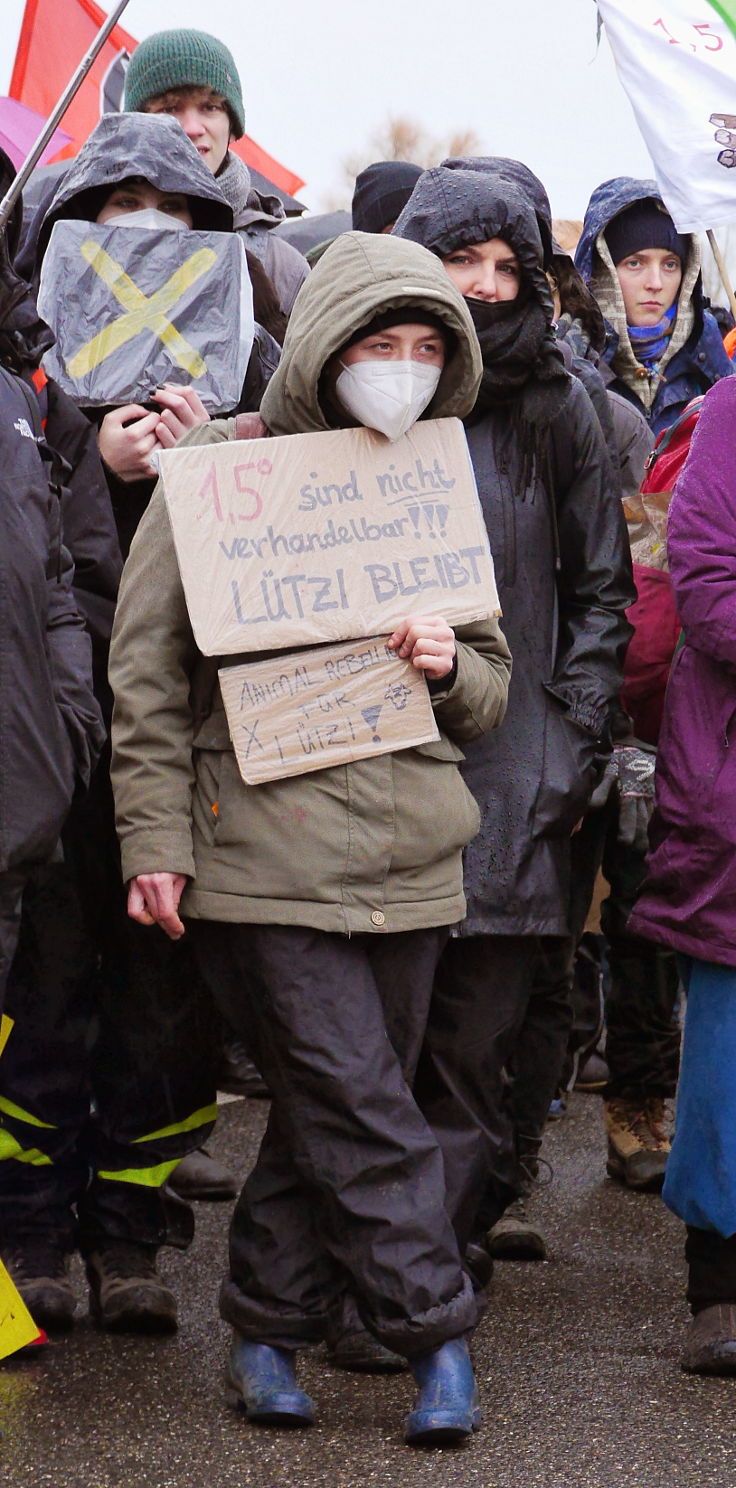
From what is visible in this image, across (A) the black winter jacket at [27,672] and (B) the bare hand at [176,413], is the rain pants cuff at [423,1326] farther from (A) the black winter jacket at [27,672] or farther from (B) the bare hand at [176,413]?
(B) the bare hand at [176,413]

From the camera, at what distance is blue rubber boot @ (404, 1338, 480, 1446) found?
3.19 meters

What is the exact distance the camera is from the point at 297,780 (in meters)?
3.28

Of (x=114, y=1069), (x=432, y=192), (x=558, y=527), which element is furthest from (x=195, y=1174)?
(x=432, y=192)

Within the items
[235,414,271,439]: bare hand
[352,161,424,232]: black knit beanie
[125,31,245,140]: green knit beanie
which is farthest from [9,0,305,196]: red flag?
[235,414,271,439]: bare hand

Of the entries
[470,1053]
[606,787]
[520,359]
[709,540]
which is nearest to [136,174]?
[520,359]

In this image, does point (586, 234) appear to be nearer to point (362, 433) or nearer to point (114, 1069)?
point (362, 433)

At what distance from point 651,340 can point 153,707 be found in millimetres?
2885

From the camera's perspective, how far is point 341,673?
333cm

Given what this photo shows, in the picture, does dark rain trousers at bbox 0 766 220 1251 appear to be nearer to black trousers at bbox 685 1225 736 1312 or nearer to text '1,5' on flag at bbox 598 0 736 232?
black trousers at bbox 685 1225 736 1312

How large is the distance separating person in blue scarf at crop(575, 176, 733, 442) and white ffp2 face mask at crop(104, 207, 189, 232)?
208 centimetres

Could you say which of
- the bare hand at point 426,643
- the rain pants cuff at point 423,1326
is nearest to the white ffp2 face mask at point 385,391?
the bare hand at point 426,643

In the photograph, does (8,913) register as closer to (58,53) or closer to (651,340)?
(651,340)

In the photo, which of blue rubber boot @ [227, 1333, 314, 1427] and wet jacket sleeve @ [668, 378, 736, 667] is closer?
blue rubber boot @ [227, 1333, 314, 1427]

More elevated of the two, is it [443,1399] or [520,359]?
[520,359]
